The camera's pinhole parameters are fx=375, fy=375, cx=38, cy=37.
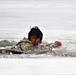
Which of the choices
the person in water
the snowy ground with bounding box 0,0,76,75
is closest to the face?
the person in water

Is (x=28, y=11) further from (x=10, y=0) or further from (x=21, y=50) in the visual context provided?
(x=21, y=50)

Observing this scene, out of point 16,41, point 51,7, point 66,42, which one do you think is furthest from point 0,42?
point 51,7

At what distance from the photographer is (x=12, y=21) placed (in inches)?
169

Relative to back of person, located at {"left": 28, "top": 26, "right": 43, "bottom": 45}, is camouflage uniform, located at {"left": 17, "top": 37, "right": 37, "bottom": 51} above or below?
below

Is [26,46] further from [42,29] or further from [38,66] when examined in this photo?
[42,29]

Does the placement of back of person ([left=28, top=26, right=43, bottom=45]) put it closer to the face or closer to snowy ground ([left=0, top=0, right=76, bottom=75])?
the face

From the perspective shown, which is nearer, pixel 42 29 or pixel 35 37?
pixel 35 37

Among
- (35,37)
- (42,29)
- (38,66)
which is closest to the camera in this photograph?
(38,66)

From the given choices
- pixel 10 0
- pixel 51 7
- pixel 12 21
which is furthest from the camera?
pixel 10 0

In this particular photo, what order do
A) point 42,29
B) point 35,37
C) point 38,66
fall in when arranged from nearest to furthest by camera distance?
1. point 38,66
2. point 35,37
3. point 42,29

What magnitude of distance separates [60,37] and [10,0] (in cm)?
251

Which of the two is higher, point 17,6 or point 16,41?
point 17,6

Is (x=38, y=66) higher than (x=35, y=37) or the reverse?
the reverse

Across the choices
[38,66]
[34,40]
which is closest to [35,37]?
[34,40]
